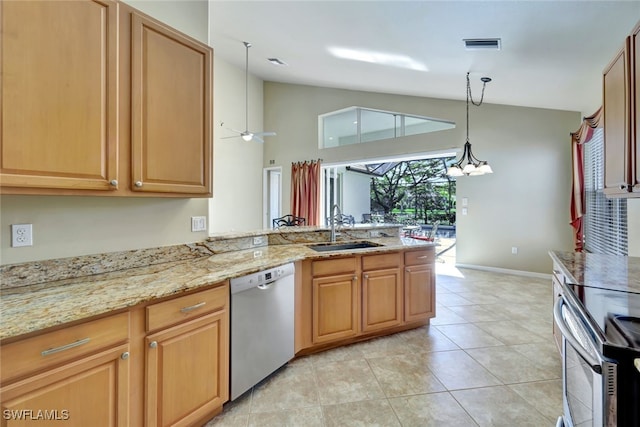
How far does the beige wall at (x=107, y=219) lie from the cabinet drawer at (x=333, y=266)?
0.96 meters

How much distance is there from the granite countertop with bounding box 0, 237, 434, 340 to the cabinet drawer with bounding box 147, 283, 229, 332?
63 millimetres

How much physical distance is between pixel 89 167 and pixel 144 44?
2.54 ft

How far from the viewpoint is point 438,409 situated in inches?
71.0

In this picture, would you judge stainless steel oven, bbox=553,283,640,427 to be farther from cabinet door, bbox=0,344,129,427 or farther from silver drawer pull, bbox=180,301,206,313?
cabinet door, bbox=0,344,129,427

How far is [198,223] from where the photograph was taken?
2.23 metres

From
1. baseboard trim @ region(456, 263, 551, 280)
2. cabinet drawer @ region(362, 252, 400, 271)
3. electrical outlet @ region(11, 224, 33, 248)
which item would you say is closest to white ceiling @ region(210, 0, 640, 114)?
cabinet drawer @ region(362, 252, 400, 271)

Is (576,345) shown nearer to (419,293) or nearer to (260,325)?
(260,325)

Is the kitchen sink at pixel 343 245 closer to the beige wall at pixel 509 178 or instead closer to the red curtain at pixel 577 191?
the beige wall at pixel 509 178

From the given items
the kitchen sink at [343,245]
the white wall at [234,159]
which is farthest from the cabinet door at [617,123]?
the white wall at [234,159]

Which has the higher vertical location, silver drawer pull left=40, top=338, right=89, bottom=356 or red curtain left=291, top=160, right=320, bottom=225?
red curtain left=291, top=160, right=320, bottom=225

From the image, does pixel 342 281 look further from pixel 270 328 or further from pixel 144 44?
pixel 144 44

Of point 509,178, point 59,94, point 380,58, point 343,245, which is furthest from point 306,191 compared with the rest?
point 59,94

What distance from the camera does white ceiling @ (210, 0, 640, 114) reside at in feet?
6.82

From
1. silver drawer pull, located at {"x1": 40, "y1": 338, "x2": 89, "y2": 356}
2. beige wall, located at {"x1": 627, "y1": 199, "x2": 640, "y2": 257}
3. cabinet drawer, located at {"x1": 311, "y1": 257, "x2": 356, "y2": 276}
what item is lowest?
silver drawer pull, located at {"x1": 40, "y1": 338, "x2": 89, "y2": 356}
